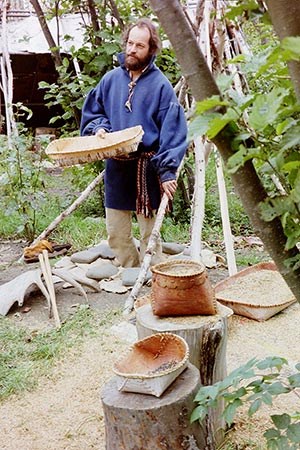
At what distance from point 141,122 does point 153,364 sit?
2074mm

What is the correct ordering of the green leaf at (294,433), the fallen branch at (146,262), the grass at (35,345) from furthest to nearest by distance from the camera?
the fallen branch at (146,262)
the grass at (35,345)
the green leaf at (294,433)

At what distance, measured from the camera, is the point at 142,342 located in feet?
7.32

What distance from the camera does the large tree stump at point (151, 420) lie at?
192cm

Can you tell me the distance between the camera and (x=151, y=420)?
75.5 inches

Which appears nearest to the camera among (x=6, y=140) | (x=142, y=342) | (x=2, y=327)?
(x=142, y=342)

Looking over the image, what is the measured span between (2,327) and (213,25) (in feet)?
8.62

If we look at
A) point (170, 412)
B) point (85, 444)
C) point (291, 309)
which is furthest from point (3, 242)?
point (170, 412)

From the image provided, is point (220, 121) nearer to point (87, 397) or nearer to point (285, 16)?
point (285, 16)

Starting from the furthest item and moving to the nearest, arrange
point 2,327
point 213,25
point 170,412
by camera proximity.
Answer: point 213,25 < point 2,327 < point 170,412

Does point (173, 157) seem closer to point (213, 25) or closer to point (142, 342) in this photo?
point (213, 25)

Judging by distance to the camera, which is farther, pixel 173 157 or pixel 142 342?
pixel 173 157

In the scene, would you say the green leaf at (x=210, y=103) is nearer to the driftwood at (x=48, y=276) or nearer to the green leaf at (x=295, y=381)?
the green leaf at (x=295, y=381)

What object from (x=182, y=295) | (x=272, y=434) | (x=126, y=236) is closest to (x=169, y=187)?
(x=126, y=236)

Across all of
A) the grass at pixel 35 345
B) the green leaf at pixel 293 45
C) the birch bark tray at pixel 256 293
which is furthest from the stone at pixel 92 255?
the green leaf at pixel 293 45
